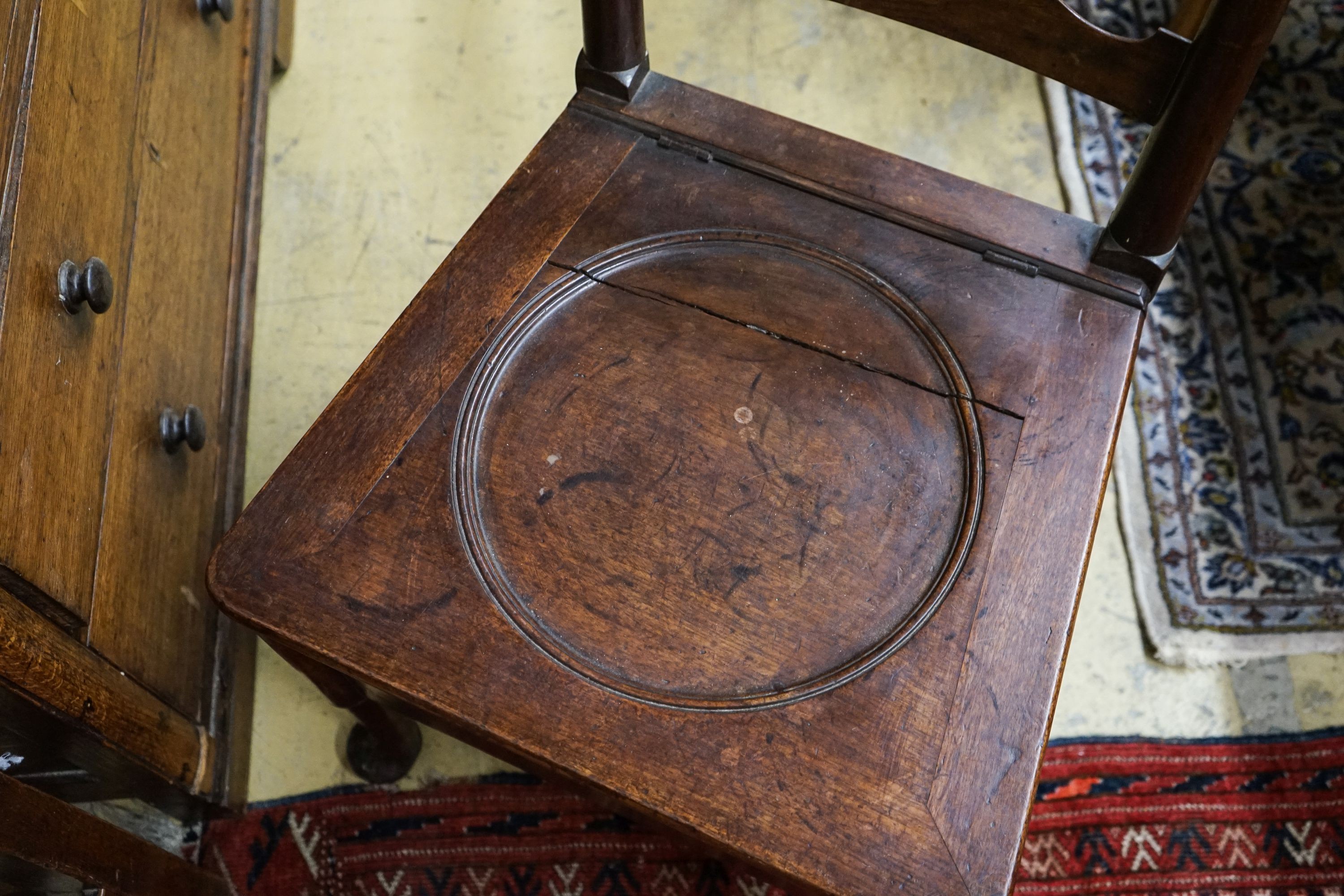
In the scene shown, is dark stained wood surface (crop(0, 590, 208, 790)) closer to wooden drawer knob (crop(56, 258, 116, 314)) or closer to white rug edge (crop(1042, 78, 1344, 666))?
wooden drawer knob (crop(56, 258, 116, 314))

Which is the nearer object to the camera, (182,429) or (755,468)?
(755,468)

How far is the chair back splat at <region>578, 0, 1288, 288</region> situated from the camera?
79cm

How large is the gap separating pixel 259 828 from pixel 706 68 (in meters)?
1.31

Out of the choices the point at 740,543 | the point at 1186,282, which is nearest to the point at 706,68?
the point at 1186,282

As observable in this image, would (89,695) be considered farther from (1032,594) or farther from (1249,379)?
(1249,379)

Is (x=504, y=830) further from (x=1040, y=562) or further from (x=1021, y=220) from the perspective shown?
(x=1021, y=220)

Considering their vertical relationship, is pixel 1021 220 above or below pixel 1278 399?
above

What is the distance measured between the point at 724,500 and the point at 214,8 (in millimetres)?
1008

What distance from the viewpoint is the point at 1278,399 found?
1550 millimetres

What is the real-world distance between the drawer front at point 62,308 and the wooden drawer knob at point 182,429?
0.10 meters

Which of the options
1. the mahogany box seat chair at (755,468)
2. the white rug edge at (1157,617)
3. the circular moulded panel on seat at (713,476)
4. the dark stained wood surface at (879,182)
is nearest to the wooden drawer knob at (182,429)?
the mahogany box seat chair at (755,468)

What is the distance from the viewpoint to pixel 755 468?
36.7 inches

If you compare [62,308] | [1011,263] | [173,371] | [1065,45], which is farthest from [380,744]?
[1065,45]

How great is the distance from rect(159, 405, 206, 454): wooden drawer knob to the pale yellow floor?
0.26 m
